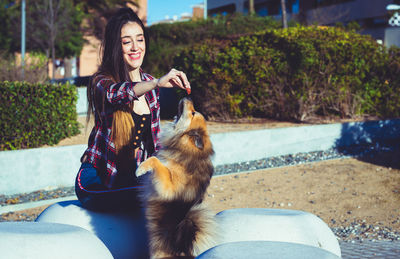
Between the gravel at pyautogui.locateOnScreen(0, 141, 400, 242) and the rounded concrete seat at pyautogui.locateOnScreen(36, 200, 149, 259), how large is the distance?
2.80 m

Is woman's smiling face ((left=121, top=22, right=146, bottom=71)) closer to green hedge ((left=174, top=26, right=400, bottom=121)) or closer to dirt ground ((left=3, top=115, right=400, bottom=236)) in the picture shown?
dirt ground ((left=3, top=115, right=400, bottom=236))

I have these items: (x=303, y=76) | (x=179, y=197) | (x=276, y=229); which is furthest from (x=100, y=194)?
(x=303, y=76)

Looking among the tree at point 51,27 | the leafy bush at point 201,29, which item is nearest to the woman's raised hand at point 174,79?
the leafy bush at point 201,29

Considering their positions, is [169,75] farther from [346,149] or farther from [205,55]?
[205,55]

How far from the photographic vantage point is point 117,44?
3.81 m

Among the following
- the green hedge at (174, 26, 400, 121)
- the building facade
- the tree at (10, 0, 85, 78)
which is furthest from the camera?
the building facade

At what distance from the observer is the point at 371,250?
4543 mm

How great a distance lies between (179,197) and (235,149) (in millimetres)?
6159

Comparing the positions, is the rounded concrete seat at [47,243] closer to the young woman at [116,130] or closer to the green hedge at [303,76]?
the young woman at [116,130]

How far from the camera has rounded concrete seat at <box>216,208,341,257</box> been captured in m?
3.49

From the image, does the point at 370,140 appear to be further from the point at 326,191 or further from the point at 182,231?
the point at 182,231

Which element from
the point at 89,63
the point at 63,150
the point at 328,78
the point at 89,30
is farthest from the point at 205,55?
the point at 89,63

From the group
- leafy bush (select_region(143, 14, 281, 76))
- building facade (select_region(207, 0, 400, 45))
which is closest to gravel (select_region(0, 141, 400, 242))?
leafy bush (select_region(143, 14, 281, 76))

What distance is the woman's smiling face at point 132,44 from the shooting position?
3.84 meters
